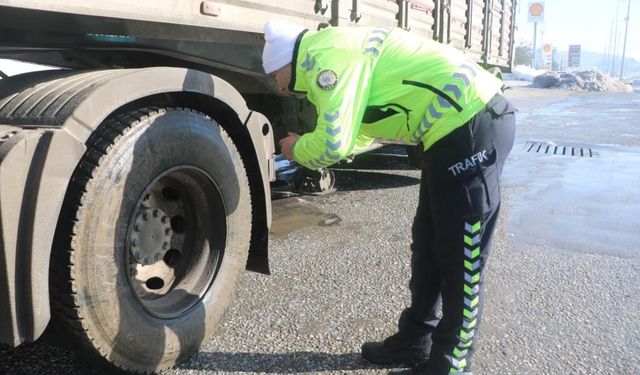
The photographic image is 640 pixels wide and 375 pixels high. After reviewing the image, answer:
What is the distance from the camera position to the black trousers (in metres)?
2.29

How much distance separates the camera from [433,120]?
2.28 m

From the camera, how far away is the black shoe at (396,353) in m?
2.72

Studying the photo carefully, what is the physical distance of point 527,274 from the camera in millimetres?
3930

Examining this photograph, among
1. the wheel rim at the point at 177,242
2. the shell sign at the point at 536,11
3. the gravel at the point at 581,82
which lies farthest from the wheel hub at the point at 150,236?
the shell sign at the point at 536,11

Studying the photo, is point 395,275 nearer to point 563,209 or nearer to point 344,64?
point 344,64

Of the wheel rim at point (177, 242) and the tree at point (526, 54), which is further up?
the wheel rim at point (177, 242)

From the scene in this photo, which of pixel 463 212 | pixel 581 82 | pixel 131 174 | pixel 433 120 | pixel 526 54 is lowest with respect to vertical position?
pixel 526 54

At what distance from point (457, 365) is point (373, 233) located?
7.72 ft

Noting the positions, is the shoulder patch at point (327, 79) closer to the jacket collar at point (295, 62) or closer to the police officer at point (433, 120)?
the police officer at point (433, 120)

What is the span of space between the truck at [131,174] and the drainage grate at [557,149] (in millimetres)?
7068

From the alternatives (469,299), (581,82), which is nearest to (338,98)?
(469,299)

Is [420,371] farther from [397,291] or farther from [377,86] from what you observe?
[377,86]

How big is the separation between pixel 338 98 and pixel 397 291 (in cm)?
176

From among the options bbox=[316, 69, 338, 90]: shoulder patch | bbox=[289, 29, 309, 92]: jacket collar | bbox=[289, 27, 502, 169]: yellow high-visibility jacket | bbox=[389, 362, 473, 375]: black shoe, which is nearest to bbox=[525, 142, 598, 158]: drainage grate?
bbox=[389, 362, 473, 375]: black shoe
